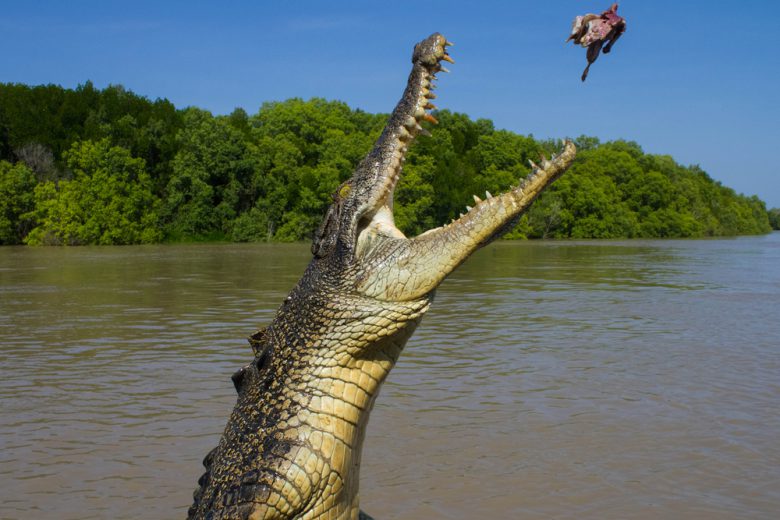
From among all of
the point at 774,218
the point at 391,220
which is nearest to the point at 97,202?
the point at 391,220

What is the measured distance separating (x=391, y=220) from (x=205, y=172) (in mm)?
51407

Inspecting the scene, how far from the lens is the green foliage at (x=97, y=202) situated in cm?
4691

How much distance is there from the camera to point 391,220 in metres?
3.43

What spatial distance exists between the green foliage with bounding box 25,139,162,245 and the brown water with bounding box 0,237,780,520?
3605 centimetres

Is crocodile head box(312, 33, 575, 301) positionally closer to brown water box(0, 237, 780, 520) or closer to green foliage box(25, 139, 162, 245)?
brown water box(0, 237, 780, 520)

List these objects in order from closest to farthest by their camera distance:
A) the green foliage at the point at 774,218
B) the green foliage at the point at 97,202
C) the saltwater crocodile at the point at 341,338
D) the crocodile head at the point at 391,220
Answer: the saltwater crocodile at the point at 341,338 → the crocodile head at the point at 391,220 → the green foliage at the point at 97,202 → the green foliage at the point at 774,218

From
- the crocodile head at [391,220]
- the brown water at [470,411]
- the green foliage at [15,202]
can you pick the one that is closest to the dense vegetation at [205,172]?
the green foliage at [15,202]

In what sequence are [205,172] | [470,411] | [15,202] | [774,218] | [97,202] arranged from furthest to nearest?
[774,218], [205,172], [97,202], [15,202], [470,411]

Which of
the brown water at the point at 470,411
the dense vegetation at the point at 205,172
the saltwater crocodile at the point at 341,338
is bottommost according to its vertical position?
the brown water at the point at 470,411

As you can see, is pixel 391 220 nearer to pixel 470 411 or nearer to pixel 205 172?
pixel 470 411

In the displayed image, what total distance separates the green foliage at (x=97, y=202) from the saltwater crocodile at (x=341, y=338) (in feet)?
156

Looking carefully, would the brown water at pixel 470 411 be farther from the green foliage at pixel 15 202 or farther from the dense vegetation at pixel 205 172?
the green foliage at pixel 15 202

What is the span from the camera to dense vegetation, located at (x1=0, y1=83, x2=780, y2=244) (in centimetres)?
4878

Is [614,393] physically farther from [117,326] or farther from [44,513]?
[117,326]
